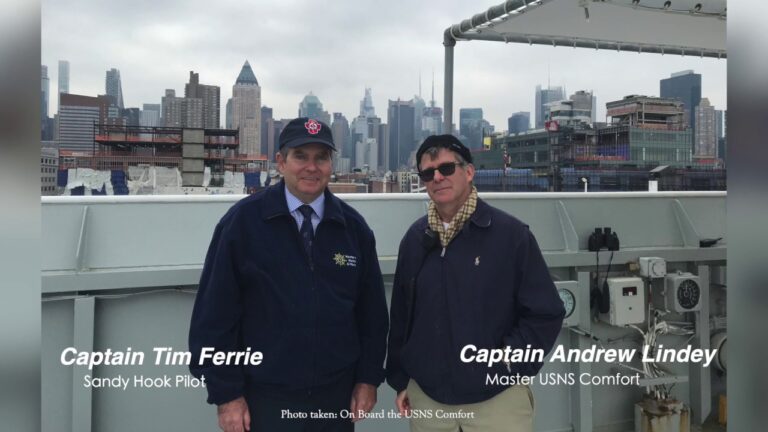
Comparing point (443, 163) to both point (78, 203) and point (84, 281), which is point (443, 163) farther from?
point (78, 203)

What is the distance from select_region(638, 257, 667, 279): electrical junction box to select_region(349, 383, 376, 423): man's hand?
271cm

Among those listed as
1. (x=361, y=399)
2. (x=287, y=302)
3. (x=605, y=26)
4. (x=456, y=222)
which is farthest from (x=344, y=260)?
(x=605, y=26)

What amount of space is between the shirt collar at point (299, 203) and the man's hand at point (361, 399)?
2.60 ft

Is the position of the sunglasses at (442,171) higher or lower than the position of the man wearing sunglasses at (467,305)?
higher

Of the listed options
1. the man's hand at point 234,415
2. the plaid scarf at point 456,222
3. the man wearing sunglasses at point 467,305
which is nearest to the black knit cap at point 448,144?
the man wearing sunglasses at point 467,305

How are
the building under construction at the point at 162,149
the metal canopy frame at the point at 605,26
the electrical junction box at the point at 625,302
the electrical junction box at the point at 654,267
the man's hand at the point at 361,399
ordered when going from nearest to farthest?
the man's hand at the point at 361,399, the electrical junction box at the point at 625,302, the electrical junction box at the point at 654,267, the metal canopy frame at the point at 605,26, the building under construction at the point at 162,149

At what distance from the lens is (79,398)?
2930mm

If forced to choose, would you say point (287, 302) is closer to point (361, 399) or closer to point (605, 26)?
point (361, 399)

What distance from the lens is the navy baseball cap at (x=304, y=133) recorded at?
2.17 m

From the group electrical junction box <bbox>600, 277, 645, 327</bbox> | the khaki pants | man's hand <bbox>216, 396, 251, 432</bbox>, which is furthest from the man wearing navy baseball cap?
electrical junction box <bbox>600, 277, 645, 327</bbox>

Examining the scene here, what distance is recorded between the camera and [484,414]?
2197 mm

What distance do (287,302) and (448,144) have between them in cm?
95

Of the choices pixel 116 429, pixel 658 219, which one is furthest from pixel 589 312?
pixel 116 429

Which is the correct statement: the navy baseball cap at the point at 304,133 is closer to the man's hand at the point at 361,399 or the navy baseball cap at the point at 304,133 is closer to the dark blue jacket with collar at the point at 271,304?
the dark blue jacket with collar at the point at 271,304
